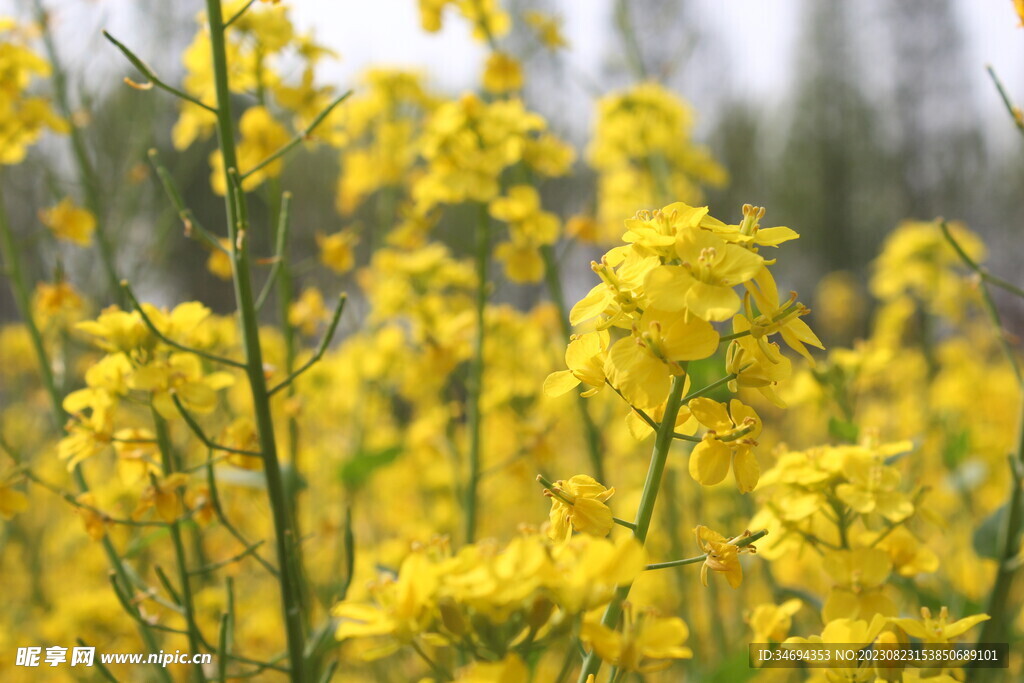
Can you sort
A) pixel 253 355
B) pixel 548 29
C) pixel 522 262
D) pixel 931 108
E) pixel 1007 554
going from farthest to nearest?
1. pixel 931 108
2. pixel 548 29
3. pixel 522 262
4. pixel 1007 554
5. pixel 253 355

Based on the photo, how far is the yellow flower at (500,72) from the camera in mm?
2277

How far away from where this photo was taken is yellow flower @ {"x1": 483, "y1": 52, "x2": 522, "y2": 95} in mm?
2277

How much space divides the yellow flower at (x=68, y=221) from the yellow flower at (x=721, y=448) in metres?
1.63

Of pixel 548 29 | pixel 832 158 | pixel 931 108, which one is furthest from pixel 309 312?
pixel 931 108

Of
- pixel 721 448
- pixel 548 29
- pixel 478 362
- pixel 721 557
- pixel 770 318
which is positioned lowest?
pixel 721 557

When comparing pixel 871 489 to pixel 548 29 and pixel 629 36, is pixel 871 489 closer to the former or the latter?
pixel 548 29

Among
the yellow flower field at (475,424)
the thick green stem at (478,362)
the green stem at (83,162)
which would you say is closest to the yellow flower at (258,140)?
the yellow flower field at (475,424)

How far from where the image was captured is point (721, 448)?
0.88 m

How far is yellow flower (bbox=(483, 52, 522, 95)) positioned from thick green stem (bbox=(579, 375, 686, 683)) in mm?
1626

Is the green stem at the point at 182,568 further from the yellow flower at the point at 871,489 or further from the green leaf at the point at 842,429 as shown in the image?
the green leaf at the point at 842,429

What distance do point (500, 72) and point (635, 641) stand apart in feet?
6.12

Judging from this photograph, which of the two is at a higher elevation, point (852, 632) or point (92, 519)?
point (92, 519)

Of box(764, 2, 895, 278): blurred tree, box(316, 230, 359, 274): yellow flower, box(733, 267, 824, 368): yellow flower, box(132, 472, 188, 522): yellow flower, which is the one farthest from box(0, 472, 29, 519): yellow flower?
box(764, 2, 895, 278): blurred tree

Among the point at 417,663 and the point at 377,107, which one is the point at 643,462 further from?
the point at 377,107
